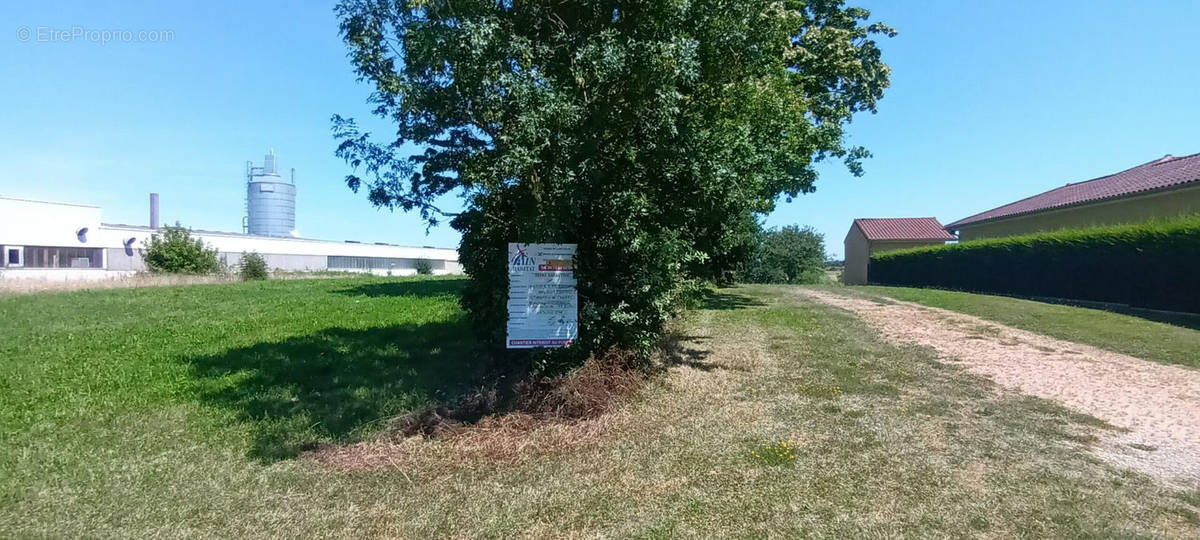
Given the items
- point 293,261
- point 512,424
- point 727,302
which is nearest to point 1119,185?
point 727,302

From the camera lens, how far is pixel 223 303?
619 inches

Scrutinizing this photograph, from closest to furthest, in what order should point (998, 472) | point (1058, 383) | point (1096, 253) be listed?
point (998, 472) → point (1058, 383) → point (1096, 253)

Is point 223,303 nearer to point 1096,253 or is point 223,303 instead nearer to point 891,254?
point 1096,253

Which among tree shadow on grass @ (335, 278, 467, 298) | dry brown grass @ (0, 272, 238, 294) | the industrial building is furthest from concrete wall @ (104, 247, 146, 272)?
tree shadow on grass @ (335, 278, 467, 298)

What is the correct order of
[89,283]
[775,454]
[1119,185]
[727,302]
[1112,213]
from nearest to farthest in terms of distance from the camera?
[775,454] → [727,302] → [1112,213] → [1119,185] → [89,283]

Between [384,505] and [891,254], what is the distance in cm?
3573

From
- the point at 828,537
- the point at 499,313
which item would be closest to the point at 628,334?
the point at 499,313

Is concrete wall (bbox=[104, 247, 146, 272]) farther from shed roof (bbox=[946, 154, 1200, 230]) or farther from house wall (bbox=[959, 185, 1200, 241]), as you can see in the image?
shed roof (bbox=[946, 154, 1200, 230])

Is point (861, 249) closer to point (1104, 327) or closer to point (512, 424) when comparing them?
point (1104, 327)

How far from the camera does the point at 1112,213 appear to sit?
2186 centimetres

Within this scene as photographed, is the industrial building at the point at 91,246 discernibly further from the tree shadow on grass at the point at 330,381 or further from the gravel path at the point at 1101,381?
the gravel path at the point at 1101,381

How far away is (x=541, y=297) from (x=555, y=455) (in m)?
1.71

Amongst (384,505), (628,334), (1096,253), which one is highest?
(1096,253)

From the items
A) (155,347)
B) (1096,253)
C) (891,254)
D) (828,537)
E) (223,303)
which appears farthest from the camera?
(891,254)
